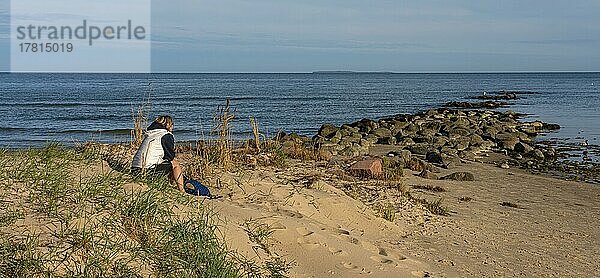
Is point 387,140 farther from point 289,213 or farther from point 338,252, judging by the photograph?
point 338,252

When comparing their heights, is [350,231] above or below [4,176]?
below

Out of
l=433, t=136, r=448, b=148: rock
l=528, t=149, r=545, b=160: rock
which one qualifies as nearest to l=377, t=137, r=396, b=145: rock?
l=433, t=136, r=448, b=148: rock

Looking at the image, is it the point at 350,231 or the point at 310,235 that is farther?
the point at 350,231

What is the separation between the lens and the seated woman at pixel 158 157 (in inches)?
326

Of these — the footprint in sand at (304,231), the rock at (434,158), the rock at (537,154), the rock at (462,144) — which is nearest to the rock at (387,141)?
the rock at (462,144)

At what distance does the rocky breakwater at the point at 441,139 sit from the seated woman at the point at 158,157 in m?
8.04

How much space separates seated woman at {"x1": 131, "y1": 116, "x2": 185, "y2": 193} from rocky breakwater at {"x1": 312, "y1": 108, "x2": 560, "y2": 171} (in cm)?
804

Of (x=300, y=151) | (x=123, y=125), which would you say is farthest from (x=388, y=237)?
(x=123, y=125)

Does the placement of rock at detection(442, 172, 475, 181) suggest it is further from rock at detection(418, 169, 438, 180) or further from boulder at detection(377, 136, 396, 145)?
boulder at detection(377, 136, 396, 145)

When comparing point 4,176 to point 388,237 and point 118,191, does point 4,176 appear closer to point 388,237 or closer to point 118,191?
point 118,191

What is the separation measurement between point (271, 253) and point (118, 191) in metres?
1.69

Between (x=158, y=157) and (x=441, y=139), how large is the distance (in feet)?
52.4

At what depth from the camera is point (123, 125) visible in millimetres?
30453

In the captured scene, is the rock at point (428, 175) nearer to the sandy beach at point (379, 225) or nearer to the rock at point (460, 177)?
the rock at point (460, 177)
